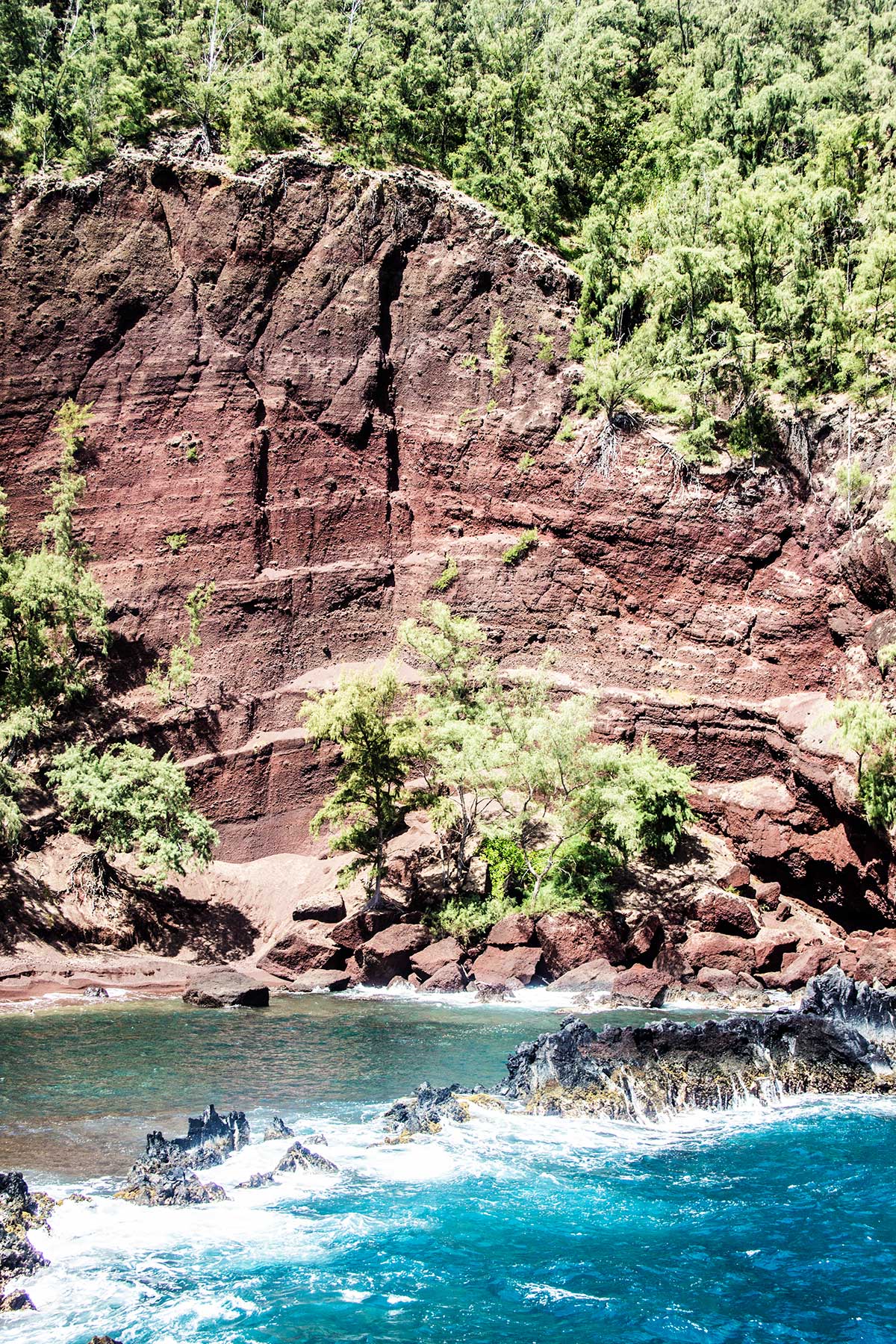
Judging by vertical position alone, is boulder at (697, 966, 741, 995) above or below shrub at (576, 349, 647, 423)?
below

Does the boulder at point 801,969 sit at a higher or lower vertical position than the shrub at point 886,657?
lower

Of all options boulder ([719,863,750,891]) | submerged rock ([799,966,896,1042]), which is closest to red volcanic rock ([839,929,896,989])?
submerged rock ([799,966,896,1042])

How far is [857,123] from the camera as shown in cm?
4391

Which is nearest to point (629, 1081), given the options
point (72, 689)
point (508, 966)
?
point (508, 966)

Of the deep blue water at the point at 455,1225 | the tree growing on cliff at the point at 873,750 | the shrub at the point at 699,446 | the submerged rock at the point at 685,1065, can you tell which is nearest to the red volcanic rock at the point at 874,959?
the tree growing on cliff at the point at 873,750

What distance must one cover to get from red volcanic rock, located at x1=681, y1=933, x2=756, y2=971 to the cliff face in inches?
246

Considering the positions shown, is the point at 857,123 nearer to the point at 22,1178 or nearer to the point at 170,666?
the point at 170,666

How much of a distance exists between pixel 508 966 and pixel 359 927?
506cm

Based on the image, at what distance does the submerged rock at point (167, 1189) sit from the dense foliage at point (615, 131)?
102 feet

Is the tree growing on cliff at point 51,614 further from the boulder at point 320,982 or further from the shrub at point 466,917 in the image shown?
the shrub at point 466,917

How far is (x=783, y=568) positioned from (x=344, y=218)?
2222cm

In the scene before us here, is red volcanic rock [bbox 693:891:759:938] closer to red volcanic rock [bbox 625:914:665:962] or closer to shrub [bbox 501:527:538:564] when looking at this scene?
red volcanic rock [bbox 625:914:665:962]

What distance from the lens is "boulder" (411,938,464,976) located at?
29672 millimetres

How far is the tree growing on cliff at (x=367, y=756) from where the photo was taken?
32.2 m
